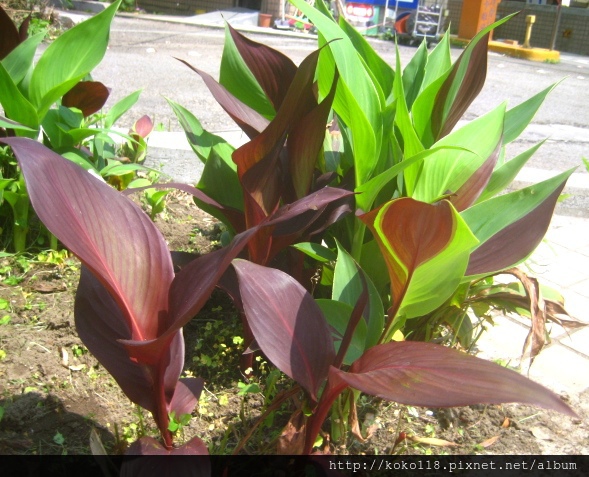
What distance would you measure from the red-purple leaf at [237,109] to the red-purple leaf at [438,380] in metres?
0.74

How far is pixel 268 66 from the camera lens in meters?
1.71

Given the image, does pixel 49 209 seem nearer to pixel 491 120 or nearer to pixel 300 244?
pixel 300 244

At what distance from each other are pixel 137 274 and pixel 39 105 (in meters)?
1.05

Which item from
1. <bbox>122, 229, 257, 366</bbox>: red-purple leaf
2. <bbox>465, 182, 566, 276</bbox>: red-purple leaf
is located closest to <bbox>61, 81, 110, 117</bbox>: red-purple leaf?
<bbox>122, 229, 257, 366</bbox>: red-purple leaf

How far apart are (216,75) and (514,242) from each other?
5.59m

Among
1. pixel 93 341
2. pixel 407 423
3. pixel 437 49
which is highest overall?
A: pixel 437 49

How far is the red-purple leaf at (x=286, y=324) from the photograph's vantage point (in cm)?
121

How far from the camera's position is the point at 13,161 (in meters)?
2.28

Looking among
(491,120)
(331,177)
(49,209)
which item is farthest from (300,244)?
(49,209)

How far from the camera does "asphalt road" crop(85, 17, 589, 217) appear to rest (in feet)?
15.1

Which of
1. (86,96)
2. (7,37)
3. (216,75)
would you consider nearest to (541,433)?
(86,96)

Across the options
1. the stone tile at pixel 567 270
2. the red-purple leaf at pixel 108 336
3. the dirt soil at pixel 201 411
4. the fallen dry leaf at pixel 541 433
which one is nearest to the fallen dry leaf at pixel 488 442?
the dirt soil at pixel 201 411

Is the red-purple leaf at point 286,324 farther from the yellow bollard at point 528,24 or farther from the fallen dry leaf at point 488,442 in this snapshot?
the yellow bollard at point 528,24

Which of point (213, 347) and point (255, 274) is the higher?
point (255, 274)
